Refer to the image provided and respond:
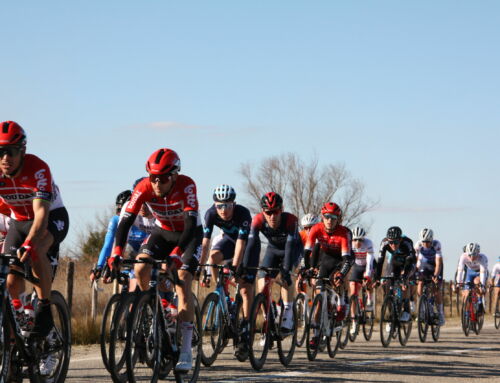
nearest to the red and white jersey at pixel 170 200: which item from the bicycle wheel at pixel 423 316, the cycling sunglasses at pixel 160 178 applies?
the cycling sunglasses at pixel 160 178

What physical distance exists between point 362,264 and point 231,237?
6.16 meters

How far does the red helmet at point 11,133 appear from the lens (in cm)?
750

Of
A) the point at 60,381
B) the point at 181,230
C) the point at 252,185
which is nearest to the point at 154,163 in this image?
the point at 181,230

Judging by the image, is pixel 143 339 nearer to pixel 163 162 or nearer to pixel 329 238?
pixel 163 162

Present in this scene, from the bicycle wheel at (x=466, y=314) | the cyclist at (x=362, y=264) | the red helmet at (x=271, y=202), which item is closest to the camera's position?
the red helmet at (x=271, y=202)

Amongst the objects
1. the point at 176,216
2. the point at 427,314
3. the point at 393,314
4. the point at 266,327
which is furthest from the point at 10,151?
the point at 427,314

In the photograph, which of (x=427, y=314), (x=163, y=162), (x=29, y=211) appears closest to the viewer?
(x=29, y=211)

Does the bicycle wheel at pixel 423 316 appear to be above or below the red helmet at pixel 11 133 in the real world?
below

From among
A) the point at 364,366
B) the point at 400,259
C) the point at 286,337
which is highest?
the point at 400,259

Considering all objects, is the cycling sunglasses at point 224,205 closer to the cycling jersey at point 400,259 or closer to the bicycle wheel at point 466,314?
the cycling jersey at point 400,259

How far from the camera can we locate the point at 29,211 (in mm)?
8039

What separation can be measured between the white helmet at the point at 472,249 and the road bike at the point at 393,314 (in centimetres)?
486

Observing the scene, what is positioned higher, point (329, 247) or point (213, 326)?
point (329, 247)

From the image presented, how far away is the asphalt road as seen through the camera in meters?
10.3
